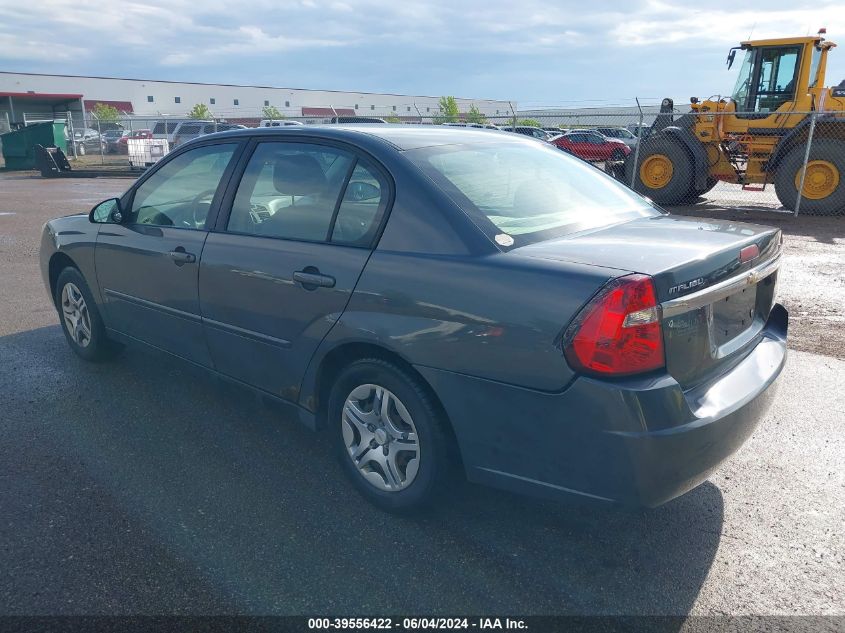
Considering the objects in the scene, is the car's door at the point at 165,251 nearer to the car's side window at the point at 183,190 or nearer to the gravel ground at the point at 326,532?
A: the car's side window at the point at 183,190

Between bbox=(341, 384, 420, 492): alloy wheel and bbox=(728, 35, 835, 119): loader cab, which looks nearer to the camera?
bbox=(341, 384, 420, 492): alloy wheel

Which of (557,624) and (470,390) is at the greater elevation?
(470,390)

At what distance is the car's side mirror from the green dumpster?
2701cm

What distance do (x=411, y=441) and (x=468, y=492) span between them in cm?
52

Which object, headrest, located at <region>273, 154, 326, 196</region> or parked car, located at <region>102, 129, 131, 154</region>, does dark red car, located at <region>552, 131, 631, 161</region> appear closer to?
headrest, located at <region>273, 154, 326, 196</region>

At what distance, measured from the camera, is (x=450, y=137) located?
3510 millimetres

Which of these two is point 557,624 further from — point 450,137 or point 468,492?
point 450,137

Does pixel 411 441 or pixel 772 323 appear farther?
pixel 772 323

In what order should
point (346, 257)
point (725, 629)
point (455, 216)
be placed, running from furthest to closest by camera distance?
1. point (346, 257)
2. point (455, 216)
3. point (725, 629)

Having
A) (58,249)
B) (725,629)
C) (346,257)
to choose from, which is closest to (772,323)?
(725,629)

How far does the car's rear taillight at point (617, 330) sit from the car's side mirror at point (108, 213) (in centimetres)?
321

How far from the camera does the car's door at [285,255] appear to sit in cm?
301

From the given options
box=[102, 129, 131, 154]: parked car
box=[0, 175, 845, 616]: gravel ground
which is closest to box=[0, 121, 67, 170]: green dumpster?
box=[102, 129, 131, 154]: parked car

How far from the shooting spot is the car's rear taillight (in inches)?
90.0
